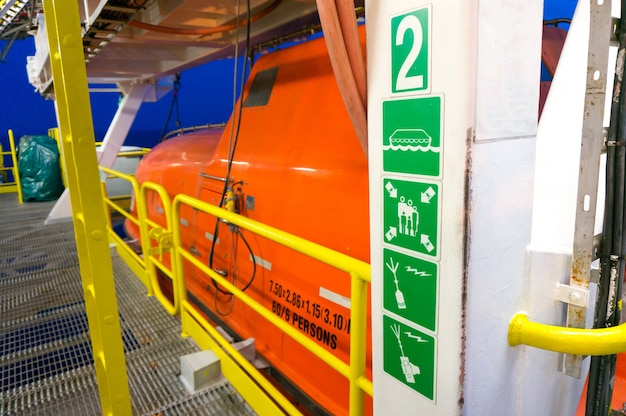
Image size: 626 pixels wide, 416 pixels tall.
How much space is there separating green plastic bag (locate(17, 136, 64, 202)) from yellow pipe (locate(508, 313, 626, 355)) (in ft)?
33.1

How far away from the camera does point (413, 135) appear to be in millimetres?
914

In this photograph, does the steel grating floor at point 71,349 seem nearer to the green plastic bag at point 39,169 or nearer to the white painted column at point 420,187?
the white painted column at point 420,187

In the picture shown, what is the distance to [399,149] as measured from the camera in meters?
0.95

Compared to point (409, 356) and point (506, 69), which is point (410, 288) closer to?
point (409, 356)

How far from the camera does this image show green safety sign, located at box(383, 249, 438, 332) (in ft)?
3.05

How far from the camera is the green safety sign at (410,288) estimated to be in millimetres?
931

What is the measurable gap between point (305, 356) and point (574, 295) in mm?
1710

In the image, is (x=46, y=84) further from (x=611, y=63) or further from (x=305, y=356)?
(x=611, y=63)

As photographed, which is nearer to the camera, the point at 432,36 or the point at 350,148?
the point at 432,36

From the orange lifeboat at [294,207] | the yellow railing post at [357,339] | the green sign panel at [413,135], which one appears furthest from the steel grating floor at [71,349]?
the green sign panel at [413,135]

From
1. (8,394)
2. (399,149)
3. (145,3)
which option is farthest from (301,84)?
(8,394)

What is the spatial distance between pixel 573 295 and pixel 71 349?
3.04m

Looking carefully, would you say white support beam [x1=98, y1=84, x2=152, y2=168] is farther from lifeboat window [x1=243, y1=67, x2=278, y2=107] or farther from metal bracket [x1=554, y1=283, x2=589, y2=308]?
metal bracket [x1=554, y1=283, x2=589, y2=308]

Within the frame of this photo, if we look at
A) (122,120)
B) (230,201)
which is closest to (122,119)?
(122,120)
